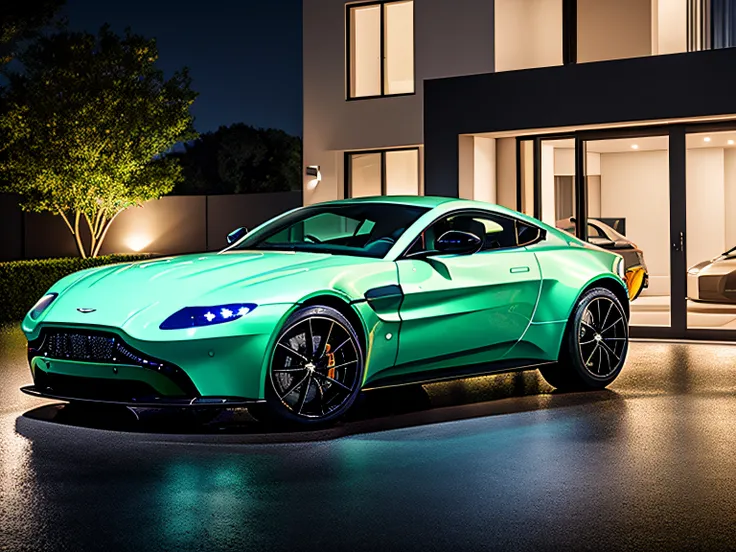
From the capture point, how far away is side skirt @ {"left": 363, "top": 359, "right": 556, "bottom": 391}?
7.85 m

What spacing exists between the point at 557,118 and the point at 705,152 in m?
1.90

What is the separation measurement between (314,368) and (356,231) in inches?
62.6

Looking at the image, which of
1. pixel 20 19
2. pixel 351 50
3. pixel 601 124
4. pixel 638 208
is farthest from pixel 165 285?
pixel 20 19

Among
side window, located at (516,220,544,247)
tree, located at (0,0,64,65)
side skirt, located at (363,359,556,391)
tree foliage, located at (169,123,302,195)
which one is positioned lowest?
side skirt, located at (363,359,556,391)

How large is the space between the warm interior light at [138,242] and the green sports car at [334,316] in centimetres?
3132

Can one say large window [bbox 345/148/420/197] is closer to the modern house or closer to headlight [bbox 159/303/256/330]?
the modern house

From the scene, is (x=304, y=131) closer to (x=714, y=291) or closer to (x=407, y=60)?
(x=407, y=60)

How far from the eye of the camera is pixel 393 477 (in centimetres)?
604

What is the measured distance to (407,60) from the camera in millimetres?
21484

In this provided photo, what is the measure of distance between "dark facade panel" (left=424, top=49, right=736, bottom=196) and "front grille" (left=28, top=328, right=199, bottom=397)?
8.53 meters

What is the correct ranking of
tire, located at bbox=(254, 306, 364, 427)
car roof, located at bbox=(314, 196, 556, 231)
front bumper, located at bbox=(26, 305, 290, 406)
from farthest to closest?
car roof, located at bbox=(314, 196, 556, 231) < tire, located at bbox=(254, 306, 364, 427) < front bumper, located at bbox=(26, 305, 290, 406)

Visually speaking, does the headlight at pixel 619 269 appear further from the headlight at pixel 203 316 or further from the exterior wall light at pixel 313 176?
the exterior wall light at pixel 313 176

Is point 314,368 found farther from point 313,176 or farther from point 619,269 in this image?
point 313,176

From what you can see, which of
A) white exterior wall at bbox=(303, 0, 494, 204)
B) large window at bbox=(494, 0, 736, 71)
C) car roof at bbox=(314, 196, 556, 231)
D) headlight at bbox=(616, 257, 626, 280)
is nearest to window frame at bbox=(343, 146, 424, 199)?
white exterior wall at bbox=(303, 0, 494, 204)
